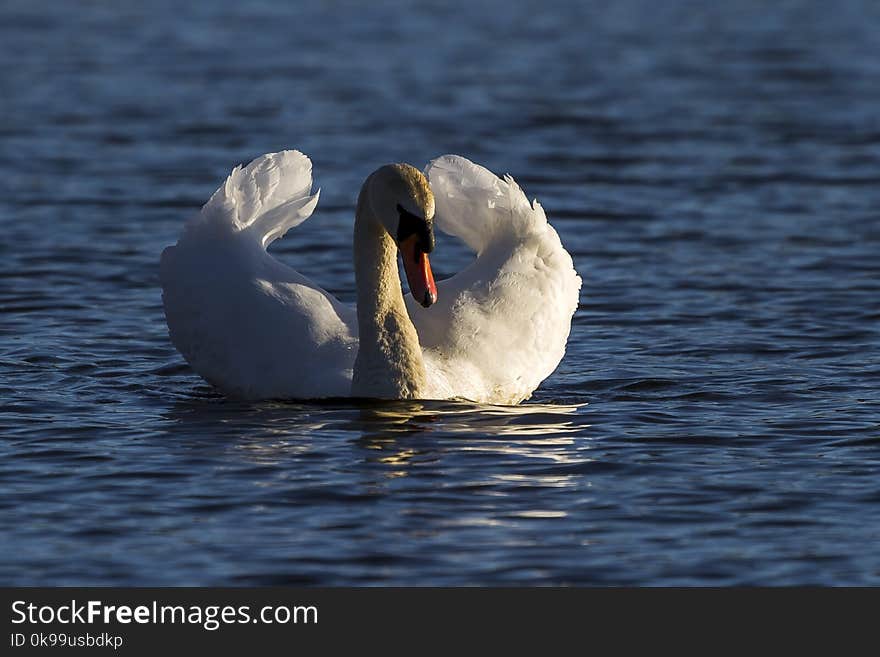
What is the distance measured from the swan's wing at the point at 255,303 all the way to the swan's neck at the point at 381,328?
0.85 ft

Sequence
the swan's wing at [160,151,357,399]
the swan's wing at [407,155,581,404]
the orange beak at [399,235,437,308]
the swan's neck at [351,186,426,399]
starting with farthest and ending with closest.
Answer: the swan's wing at [407,155,581,404] < the swan's wing at [160,151,357,399] < the swan's neck at [351,186,426,399] < the orange beak at [399,235,437,308]

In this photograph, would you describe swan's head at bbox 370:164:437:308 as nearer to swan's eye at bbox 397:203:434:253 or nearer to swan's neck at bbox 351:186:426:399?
swan's eye at bbox 397:203:434:253

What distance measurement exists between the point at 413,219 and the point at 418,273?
310mm

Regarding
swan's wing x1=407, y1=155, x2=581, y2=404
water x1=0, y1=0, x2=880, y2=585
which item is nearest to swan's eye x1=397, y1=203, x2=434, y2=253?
swan's wing x1=407, y1=155, x2=581, y2=404

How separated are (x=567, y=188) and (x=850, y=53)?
10.1m

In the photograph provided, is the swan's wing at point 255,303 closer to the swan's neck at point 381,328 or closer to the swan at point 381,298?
the swan at point 381,298

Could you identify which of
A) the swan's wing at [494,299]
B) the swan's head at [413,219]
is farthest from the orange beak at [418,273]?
the swan's wing at [494,299]

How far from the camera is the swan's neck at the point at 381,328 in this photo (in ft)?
35.9

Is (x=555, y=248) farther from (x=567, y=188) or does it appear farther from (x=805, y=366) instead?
(x=567, y=188)

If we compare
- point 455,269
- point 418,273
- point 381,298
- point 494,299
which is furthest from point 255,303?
point 455,269

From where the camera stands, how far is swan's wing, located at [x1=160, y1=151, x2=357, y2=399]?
1123 cm

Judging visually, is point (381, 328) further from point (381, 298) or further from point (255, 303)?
point (255, 303)

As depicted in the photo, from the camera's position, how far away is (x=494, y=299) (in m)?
11.8

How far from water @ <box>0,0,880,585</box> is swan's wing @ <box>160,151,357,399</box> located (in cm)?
23
